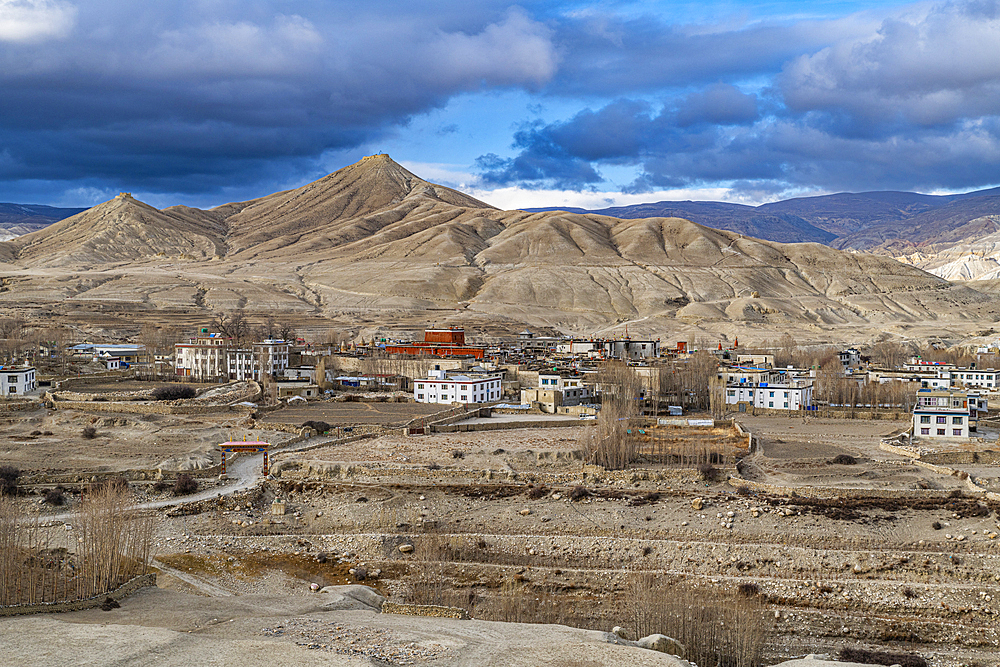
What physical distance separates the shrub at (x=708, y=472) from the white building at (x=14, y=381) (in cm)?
4936

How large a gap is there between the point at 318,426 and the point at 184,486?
13.3 meters

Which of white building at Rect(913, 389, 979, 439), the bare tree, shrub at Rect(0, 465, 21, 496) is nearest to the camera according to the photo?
shrub at Rect(0, 465, 21, 496)

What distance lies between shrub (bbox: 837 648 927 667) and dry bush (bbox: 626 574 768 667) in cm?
201

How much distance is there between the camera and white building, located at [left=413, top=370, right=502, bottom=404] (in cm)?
6147

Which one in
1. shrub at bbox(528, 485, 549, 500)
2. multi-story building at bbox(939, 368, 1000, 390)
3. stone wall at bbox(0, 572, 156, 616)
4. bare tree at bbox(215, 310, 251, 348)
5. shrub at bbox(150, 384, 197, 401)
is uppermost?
bare tree at bbox(215, 310, 251, 348)

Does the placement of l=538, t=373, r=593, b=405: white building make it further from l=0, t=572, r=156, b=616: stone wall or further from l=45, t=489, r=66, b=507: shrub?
l=0, t=572, r=156, b=616: stone wall

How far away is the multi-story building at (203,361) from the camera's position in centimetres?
7675

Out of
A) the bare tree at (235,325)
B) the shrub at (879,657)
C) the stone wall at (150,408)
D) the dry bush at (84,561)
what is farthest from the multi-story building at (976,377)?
the bare tree at (235,325)

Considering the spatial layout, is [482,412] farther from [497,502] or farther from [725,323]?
[725,323]

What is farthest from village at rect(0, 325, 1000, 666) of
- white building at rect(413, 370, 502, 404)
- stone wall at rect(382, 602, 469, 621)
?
white building at rect(413, 370, 502, 404)

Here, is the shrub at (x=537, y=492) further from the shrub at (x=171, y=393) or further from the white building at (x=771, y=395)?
the shrub at (x=171, y=393)

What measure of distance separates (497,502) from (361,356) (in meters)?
48.3

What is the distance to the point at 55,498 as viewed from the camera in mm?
35062

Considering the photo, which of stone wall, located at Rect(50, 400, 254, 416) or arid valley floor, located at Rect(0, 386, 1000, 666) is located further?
stone wall, located at Rect(50, 400, 254, 416)
